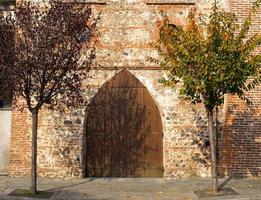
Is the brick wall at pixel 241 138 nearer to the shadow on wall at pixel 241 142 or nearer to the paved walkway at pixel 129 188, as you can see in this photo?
the shadow on wall at pixel 241 142

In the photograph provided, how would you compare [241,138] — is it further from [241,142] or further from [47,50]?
[47,50]

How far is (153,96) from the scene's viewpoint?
1266 cm

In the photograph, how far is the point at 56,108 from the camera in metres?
12.3

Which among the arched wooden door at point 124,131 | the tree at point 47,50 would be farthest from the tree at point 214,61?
the arched wooden door at point 124,131

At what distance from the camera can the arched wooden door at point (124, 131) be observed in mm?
12594

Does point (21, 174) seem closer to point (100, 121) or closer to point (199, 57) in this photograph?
point (100, 121)

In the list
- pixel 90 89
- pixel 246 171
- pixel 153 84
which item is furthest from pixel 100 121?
pixel 246 171

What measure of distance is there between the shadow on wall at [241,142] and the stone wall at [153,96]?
0.64m

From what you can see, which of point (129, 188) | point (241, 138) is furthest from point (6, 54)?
point (241, 138)

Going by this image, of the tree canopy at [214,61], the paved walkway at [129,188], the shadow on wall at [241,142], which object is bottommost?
the paved walkway at [129,188]

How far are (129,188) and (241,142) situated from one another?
4023mm

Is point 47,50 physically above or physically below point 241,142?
above

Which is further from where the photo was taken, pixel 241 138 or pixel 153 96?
pixel 153 96

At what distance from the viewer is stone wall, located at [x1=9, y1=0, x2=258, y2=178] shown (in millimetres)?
12328
